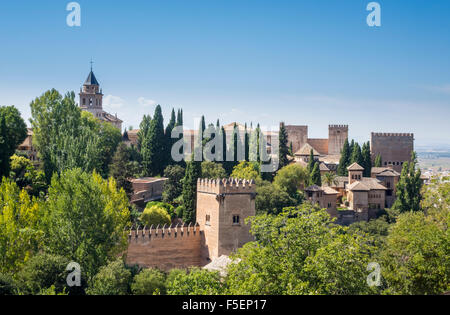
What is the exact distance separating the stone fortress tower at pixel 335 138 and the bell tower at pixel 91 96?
122 ft

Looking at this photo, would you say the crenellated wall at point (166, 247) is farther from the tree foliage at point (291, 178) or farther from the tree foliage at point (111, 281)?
the tree foliage at point (291, 178)

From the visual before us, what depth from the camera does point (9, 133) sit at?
128 ft

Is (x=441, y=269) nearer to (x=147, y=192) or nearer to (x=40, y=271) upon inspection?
(x=40, y=271)

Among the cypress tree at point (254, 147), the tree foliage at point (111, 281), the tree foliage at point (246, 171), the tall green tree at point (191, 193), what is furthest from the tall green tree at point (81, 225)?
the cypress tree at point (254, 147)

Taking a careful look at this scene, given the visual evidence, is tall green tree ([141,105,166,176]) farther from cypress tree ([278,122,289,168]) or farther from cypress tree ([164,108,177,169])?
cypress tree ([278,122,289,168])

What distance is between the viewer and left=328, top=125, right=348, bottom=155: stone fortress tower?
7919 cm

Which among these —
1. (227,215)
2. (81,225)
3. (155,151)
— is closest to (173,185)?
(155,151)

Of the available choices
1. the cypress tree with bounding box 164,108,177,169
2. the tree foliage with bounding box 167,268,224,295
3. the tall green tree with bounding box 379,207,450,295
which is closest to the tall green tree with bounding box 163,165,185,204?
the cypress tree with bounding box 164,108,177,169

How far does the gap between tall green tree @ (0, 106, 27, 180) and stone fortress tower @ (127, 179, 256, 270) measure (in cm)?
1202

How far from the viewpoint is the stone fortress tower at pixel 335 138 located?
79.2 metres
